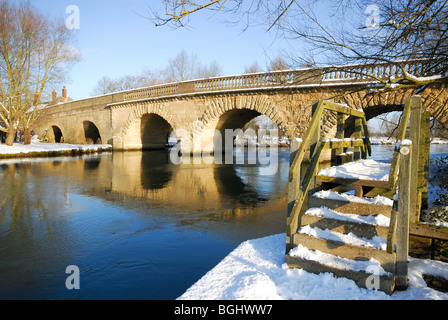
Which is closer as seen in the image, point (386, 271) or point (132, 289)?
point (386, 271)

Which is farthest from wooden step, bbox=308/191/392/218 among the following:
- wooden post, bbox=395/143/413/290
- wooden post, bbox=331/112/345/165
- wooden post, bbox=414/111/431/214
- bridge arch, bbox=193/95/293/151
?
bridge arch, bbox=193/95/293/151

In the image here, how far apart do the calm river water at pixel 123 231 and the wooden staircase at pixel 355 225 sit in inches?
53.1

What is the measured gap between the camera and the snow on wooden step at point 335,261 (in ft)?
9.01

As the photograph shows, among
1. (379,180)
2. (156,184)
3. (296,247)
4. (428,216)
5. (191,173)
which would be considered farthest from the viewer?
(191,173)

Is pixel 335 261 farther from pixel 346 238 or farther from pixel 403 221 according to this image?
pixel 403 221

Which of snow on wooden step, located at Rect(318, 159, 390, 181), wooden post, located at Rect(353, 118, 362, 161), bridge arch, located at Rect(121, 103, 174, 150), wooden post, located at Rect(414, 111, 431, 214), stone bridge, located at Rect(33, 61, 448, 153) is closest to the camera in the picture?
snow on wooden step, located at Rect(318, 159, 390, 181)

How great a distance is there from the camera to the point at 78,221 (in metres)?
5.77

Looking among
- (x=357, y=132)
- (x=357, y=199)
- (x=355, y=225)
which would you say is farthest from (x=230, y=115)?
(x=355, y=225)

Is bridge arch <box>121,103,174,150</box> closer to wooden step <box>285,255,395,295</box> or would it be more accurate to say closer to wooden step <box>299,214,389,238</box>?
wooden step <box>299,214,389,238</box>

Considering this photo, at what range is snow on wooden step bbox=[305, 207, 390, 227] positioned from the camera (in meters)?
3.10

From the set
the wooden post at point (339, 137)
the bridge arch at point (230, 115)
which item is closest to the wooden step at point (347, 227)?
the wooden post at point (339, 137)

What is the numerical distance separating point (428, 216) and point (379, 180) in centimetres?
126
